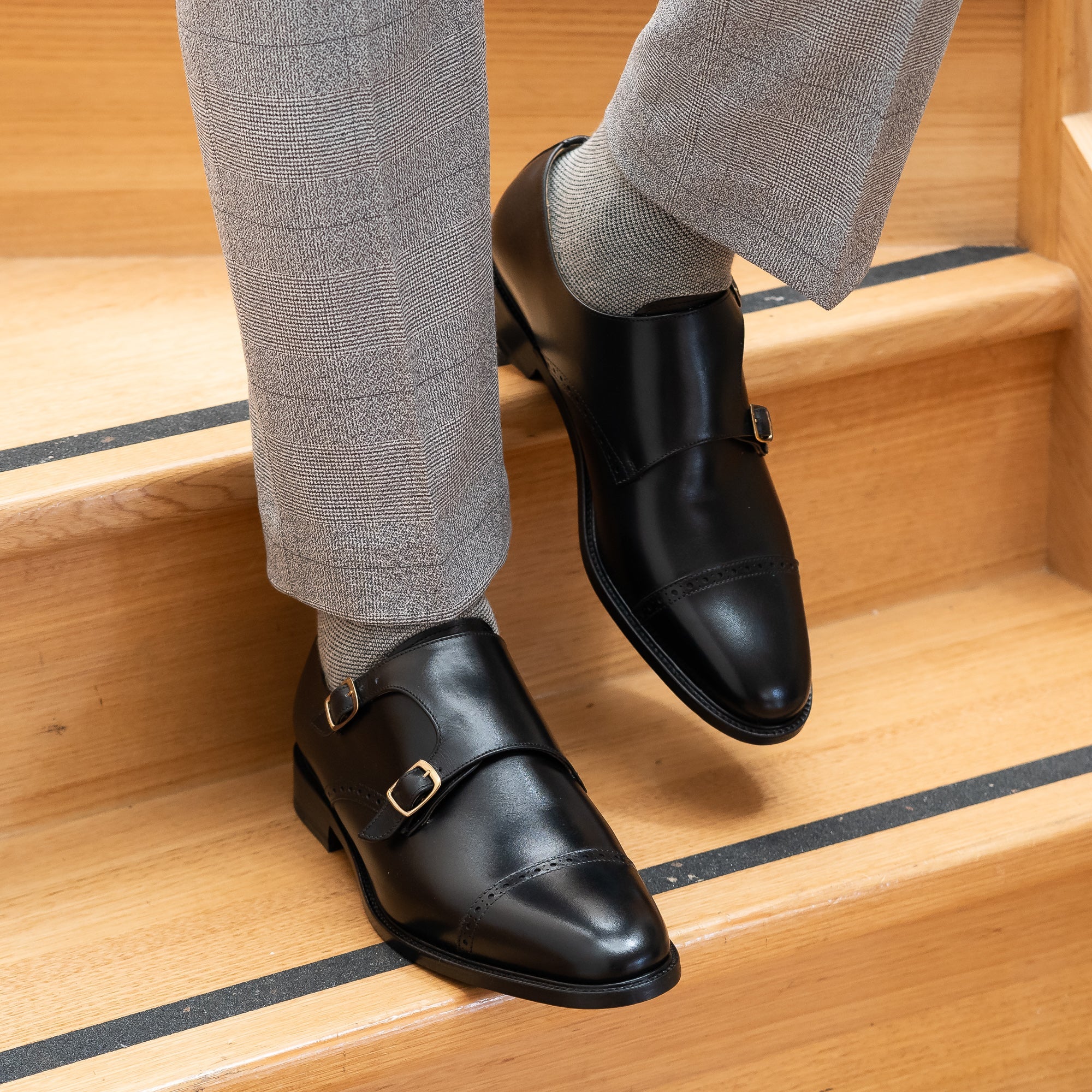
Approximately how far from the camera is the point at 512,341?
2.09 ft

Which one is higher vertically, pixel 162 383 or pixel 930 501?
pixel 162 383

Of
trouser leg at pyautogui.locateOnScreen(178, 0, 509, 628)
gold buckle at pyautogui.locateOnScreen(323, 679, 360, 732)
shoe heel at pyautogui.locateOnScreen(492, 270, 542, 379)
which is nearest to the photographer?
trouser leg at pyautogui.locateOnScreen(178, 0, 509, 628)

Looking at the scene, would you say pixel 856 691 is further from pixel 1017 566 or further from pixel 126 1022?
pixel 126 1022

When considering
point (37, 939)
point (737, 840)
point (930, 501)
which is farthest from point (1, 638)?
point (930, 501)

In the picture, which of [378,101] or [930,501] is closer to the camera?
[378,101]

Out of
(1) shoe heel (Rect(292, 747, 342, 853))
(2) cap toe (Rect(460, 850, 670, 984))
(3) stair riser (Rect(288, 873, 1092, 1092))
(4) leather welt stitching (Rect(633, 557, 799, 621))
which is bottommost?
(3) stair riser (Rect(288, 873, 1092, 1092))

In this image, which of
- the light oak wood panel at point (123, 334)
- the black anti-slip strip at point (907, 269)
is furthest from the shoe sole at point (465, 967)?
the black anti-slip strip at point (907, 269)

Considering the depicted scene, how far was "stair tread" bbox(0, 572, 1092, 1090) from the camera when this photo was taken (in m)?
0.47

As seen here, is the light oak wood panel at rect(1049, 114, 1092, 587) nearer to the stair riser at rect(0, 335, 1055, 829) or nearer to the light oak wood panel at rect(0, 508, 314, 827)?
the stair riser at rect(0, 335, 1055, 829)

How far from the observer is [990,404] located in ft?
2.38

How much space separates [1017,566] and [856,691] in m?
0.19

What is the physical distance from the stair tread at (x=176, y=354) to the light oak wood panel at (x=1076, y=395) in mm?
16

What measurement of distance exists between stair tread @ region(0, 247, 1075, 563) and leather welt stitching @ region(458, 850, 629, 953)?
0.77 ft

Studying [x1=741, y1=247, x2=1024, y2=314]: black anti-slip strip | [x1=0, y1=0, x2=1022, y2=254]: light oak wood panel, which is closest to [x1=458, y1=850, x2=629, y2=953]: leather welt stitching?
[x1=741, y1=247, x2=1024, y2=314]: black anti-slip strip
